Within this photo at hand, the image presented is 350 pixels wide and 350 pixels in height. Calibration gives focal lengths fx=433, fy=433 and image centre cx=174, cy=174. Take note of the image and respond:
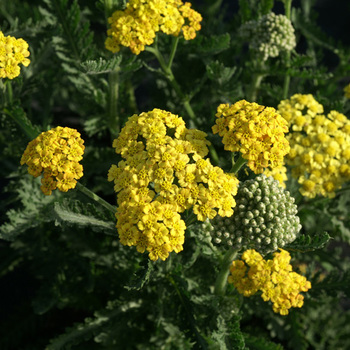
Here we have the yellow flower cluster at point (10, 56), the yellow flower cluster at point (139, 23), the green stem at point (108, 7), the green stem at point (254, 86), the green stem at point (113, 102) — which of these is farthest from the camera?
the green stem at point (254, 86)

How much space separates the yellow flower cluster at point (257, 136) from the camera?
2.13 m

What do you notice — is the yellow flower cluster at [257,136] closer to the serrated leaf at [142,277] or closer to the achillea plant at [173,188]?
the achillea plant at [173,188]

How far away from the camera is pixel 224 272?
258cm

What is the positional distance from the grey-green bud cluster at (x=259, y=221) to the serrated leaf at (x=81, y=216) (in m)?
0.56

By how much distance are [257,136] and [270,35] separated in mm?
1122

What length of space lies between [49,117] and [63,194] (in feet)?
3.02

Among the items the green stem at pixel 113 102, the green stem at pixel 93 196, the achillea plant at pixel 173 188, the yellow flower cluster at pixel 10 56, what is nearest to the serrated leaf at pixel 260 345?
the achillea plant at pixel 173 188

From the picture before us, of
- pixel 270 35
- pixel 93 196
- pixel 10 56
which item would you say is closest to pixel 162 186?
pixel 93 196

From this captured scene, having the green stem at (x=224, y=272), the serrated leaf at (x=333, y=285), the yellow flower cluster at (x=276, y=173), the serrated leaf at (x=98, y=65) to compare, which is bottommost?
the serrated leaf at (x=333, y=285)

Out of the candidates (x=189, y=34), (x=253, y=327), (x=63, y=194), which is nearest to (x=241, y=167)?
(x=189, y=34)

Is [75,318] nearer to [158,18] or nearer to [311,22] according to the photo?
[158,18]

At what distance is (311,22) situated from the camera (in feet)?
12.4

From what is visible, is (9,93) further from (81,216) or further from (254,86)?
(254,86)

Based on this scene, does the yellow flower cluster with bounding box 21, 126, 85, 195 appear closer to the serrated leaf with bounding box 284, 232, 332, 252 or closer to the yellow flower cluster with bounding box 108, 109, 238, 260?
the yellow flower cluster with bounding box 108, 109, 238, 260
